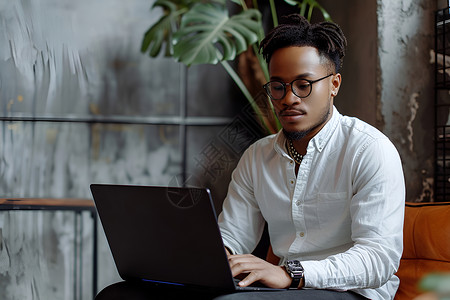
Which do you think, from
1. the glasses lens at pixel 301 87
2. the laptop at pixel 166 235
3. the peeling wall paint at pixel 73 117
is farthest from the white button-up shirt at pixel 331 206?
the peeling wall paint at pixel 73 117

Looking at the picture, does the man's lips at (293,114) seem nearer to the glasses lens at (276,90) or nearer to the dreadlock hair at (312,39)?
the glasses lens at (276,90)

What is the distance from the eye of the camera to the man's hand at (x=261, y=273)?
4.02 feet

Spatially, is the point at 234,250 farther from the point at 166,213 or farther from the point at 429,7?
the point at 429,7

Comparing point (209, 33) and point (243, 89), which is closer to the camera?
point (209, 33)

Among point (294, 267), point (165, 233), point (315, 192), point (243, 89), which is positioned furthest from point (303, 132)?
point (243, 89)

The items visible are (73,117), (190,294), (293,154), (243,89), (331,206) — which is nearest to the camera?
(190,294)

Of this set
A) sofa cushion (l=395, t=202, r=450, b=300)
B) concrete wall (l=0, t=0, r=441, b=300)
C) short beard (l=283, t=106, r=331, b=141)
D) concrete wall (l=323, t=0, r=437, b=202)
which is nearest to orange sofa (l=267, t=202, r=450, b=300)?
sofa cushion (l=395, t=202, r=450, b=300)

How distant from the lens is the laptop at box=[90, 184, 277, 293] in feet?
3.78

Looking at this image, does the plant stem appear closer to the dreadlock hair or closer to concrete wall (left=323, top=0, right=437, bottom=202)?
concrete wall (left=323, top=0, right=437, bottom=202)

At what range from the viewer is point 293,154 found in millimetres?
1637

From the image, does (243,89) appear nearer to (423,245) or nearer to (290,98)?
(290,98)

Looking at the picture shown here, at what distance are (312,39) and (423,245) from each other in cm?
67

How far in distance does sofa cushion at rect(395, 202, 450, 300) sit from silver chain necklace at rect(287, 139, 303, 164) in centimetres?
37

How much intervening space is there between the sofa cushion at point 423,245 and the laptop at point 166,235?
57 cm
